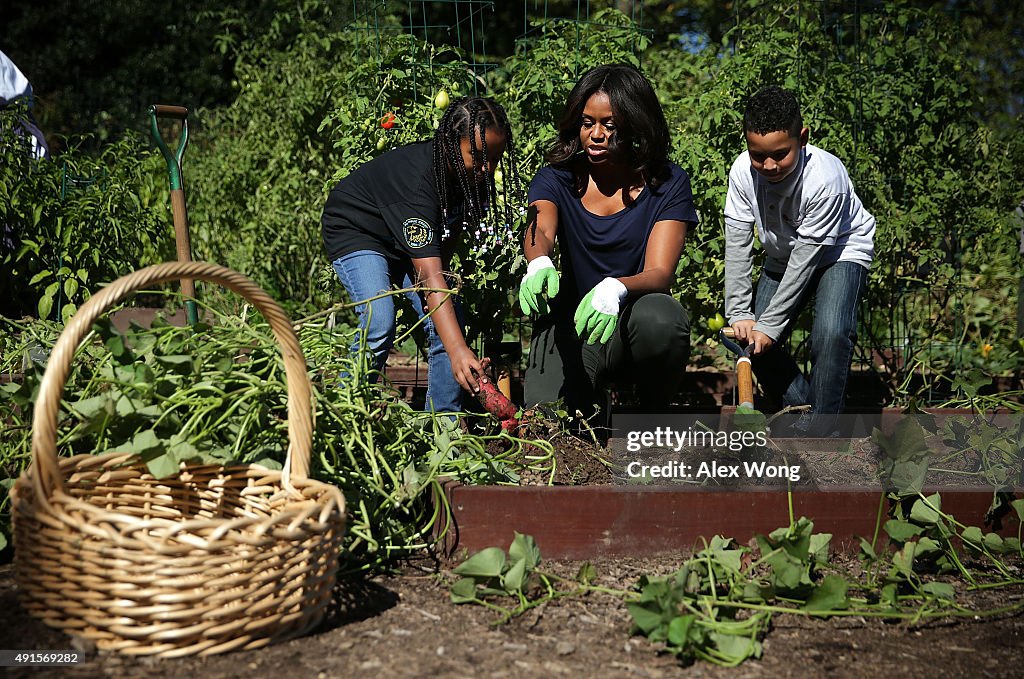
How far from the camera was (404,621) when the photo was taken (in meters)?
1.78

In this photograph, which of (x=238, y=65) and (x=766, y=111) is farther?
(x=238, y=65)

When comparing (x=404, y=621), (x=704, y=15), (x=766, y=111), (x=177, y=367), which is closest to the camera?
(x=404, y=621)

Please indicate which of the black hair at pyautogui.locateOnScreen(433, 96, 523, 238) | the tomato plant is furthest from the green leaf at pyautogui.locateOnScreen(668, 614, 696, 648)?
the tomato plant

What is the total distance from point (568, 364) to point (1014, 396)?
176 centimetres

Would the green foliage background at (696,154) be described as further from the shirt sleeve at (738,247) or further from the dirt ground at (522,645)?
the dirt ground at (522,645)

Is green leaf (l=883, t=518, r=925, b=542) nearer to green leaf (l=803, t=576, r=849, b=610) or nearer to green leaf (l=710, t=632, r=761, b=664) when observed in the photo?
green leaf (l=803, t=576, r=849, b=610)

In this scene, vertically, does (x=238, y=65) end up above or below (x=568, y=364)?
above

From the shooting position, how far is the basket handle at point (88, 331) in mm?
1514

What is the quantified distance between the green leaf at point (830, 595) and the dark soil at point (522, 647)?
0.04 meters

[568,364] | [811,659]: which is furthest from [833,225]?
[811,659]

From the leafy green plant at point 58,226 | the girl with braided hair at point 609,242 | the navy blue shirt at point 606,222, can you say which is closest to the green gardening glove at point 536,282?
the girl with braided hair at point 609,242

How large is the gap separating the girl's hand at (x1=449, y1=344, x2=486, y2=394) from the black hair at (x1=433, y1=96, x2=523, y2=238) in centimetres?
51

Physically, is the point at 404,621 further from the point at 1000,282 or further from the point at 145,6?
the point at 145,6

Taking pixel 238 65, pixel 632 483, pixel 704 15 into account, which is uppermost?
pixel 704 15
